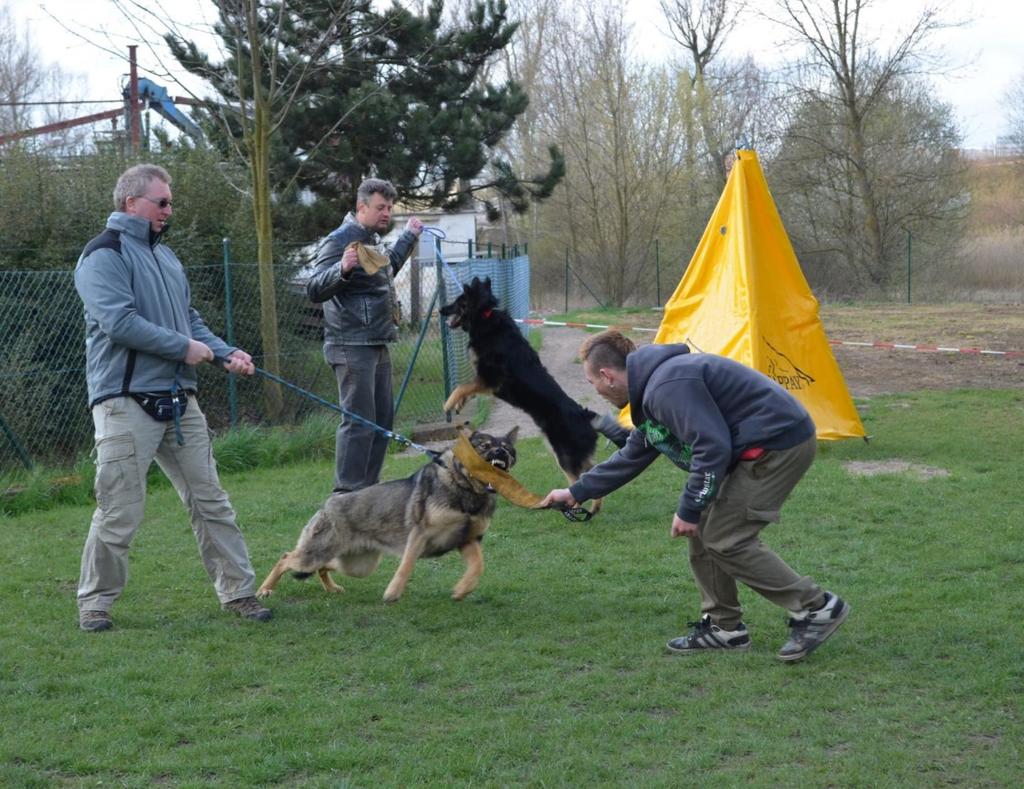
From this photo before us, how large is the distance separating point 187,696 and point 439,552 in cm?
181

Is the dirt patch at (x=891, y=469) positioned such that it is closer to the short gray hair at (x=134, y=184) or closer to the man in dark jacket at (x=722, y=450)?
the man in dark jacket at (x=722, y=450)

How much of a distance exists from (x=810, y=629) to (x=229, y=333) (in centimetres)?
723

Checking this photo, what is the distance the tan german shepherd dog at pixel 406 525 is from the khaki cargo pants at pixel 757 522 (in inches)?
55.2

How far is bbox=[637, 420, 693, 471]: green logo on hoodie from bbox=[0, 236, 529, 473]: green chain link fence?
16.9ft

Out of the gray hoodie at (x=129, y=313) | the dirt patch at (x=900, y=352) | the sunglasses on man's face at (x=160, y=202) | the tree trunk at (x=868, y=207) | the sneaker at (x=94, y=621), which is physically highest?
Result: the tree trunk at (x=868, y=207)

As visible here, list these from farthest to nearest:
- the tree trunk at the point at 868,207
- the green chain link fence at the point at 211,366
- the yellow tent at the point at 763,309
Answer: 1. the tree trunk at the point at 868,207
2. the green chain link fence at the point at 211,366
3. the yellow tent at the point at 763,309

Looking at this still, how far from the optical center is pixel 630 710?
413cm

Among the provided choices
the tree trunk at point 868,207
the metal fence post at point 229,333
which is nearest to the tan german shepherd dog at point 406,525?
the metal fence post at point 229,333

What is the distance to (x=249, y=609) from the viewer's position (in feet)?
17.9

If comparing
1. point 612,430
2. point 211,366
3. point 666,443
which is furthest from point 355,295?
point 211,366

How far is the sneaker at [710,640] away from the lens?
4773 mm

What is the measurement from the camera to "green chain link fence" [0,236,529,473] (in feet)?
32.4

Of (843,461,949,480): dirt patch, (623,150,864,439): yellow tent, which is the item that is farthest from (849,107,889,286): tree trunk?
(843,461,949,480): dirt patch

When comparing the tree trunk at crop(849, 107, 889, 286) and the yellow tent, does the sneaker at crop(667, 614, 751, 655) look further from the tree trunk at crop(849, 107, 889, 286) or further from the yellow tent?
the tree trunk at crop(849, 107, 889, 286)
